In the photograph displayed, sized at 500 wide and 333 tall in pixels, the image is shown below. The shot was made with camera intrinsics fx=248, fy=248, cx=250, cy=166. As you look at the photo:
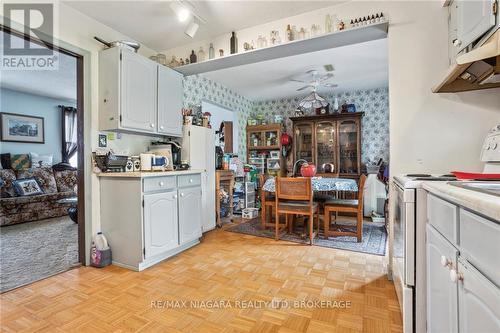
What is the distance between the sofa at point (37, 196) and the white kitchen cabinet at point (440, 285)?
5041 mm

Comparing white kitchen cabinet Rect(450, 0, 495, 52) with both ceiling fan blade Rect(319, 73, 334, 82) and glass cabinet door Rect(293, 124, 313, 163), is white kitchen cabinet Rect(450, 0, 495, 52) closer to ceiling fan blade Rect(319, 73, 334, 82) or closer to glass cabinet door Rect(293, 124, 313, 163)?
ceiling fan blade Rect(319, 73, 334, 82)

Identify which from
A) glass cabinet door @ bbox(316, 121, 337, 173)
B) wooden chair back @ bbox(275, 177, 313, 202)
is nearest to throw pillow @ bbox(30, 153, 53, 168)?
wooden chair back @ bbox(275, 177, 313, 202)

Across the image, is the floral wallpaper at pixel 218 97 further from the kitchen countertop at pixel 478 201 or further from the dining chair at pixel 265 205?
the kitchen countertop at pixel 478 201

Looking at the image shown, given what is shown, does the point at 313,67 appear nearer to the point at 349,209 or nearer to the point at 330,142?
the point at 330,142

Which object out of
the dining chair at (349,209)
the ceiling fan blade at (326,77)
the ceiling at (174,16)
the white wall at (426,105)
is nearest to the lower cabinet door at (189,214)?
the dining chair at (349,209)

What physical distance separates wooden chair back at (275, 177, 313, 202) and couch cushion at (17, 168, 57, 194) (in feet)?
14.3

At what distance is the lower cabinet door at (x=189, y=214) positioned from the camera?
2656mm

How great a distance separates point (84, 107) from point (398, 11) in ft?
9.50

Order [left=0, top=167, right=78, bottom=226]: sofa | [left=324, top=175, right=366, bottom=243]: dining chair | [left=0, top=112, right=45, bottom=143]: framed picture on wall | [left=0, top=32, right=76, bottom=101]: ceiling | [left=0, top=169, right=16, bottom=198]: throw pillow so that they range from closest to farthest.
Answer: [left=324, top=175, right=366, bottom=243]: dining chair, [left=0, top=32, right=76, bottom=101]: ceiling, [left=0, top=167, right=78, bottom=226]: sofa, [left=0, top=169, right=16, bottom=198]: throw pillow, [left=0, top=112, right=45, bottom=143]: framed picture on wall

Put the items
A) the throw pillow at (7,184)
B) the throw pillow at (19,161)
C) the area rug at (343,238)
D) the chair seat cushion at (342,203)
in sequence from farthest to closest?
the throw pillow at (19,161)
the throw pillow at (7,184)
the chair seat cushion at (342,203)
the area rug at (343,238)

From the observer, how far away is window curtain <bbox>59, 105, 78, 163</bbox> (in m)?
5.52

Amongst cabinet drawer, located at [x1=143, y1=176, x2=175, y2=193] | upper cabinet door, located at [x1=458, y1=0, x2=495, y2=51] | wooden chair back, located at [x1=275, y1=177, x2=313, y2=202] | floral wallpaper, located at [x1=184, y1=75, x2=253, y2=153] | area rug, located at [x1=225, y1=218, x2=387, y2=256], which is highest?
floral wallpaper, located at [x1=184, y1=75, x2=253, y2=153]

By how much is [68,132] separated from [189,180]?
4509 mm

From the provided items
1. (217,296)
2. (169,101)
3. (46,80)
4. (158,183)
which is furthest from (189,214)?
(46,80)
